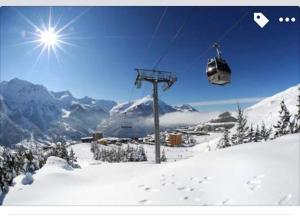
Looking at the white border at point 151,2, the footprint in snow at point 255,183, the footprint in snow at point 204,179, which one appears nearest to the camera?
the footprint in snow at point 255,183

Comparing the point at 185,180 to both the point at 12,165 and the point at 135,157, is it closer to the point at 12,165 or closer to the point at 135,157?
the point at 12,165


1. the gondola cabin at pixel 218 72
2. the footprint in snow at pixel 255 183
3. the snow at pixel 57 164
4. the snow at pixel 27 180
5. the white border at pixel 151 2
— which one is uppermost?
the white border at pixel 151 2

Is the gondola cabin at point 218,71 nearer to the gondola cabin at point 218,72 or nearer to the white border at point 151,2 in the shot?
the gondola cabin at point 218,72

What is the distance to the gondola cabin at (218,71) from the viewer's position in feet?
44.5

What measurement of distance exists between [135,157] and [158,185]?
213ft

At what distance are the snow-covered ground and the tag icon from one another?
351 centimetres

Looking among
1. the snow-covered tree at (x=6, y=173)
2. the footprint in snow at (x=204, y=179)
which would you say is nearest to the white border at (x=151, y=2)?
the footprint in snow at (x=204, y=179)

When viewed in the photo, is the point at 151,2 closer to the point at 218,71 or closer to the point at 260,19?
the point at 260,19

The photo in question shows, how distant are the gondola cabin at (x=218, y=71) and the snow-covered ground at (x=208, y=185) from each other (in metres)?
3.83

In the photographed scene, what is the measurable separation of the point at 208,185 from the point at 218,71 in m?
6.42

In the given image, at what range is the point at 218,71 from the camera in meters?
13.5

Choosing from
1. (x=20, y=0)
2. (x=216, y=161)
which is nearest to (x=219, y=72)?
(x=216, y=161)

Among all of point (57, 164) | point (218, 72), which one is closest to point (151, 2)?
point (218, 72)
